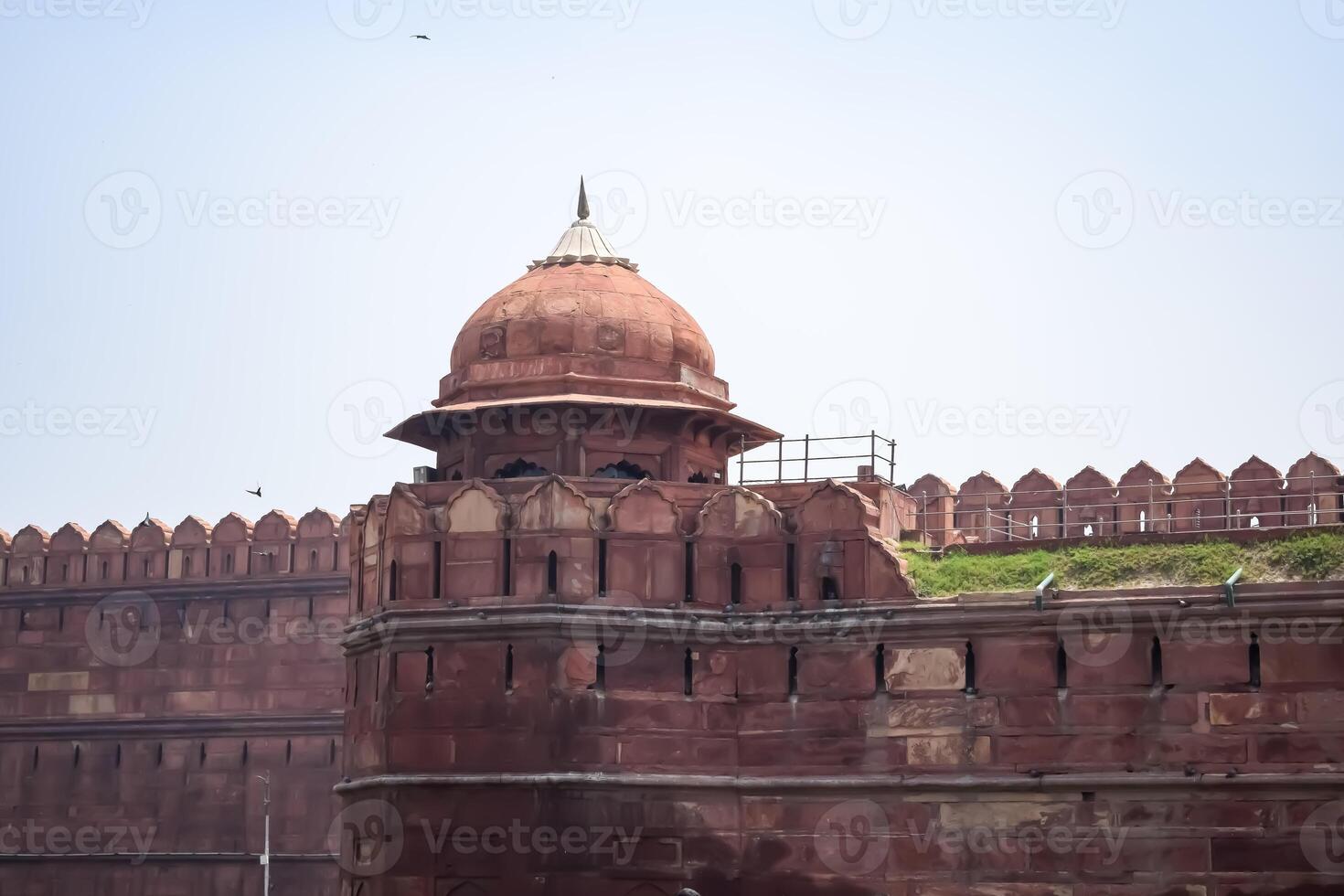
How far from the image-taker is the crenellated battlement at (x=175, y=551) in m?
41.3

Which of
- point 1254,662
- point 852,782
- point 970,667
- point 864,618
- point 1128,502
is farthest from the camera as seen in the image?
point 1128,502

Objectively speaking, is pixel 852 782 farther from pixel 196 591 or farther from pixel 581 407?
pixel 196 591

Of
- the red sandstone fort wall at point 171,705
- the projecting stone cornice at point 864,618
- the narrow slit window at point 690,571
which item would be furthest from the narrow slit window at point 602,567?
the red sandstone fort wall at point 171,705

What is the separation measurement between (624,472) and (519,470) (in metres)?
1.31

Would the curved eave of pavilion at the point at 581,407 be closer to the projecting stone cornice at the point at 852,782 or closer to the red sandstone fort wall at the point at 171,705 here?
the projecting stone cornice at the point at 852,782

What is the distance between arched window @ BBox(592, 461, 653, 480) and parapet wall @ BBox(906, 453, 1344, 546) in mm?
4533

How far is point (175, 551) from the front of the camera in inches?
1671

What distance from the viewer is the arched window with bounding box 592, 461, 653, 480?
1172 inches

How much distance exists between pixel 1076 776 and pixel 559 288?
9090 mm

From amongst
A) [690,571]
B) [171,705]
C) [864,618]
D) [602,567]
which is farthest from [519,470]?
[171,705]

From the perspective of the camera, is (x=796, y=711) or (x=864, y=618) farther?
(x=796, y=711)

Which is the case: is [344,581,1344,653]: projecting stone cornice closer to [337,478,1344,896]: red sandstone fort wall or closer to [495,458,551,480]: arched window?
[337,478,1344,896]: red sandstone fort wall

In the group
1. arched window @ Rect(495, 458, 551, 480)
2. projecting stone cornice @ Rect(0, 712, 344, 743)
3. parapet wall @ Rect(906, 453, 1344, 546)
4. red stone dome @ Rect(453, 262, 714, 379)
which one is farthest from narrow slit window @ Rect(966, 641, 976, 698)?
projecting stone cornice @ Rect(0, 712, 344, 743)

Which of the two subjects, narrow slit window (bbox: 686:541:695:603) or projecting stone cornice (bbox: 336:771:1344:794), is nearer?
projecting stone cornice (bbox: 336:771:1344:794)
